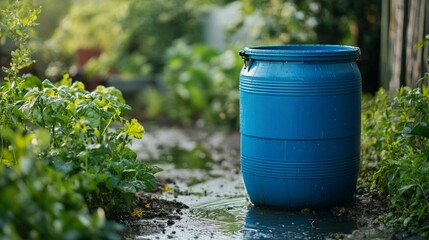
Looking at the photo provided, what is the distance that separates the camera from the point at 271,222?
5.06 meters

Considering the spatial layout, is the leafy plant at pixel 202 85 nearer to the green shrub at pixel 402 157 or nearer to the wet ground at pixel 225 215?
the wet ground at pixel 225 215

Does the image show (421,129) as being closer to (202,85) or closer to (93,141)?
(93,141)

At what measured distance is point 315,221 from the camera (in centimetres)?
505

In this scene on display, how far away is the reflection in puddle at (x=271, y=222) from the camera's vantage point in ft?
15.6

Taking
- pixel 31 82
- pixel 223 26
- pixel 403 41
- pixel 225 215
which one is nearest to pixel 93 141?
pixel 31 82

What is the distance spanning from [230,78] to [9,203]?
261 inches

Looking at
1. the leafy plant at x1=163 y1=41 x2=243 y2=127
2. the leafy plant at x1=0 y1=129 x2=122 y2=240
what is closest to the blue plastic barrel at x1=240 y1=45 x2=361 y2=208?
the leafy plant at x1=0 y1=129 x2=122 y2=240

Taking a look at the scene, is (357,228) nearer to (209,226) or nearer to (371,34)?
(209,226)

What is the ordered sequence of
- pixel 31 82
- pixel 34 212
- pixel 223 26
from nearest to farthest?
1. pixel 34 212
2. pixel 31 82
3. pixel 223 26

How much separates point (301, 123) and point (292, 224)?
0.65m

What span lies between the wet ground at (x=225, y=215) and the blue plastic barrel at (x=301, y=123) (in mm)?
186

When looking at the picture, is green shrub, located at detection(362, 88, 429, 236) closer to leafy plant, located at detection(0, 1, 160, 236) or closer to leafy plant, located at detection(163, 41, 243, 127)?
leafy plant, located at detection(0, 1, 160, 236)

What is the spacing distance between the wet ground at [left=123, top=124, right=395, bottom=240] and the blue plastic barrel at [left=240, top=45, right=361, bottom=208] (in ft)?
0.61

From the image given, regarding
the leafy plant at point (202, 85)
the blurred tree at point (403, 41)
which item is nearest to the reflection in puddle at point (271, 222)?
the blurred tree at point (403, 41)
